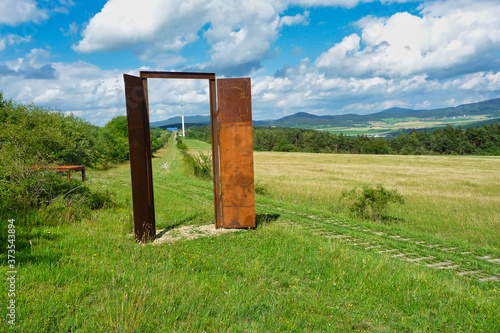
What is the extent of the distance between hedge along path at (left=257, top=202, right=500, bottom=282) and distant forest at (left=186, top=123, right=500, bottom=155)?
344ft

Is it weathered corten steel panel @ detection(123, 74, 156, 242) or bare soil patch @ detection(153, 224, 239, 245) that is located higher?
weathered corten steel panel @ detection(123, 74, 156, 242)

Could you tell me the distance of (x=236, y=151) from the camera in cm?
808

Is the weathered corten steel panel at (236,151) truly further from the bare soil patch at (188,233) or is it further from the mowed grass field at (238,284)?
the mowed grass field at (238,284)

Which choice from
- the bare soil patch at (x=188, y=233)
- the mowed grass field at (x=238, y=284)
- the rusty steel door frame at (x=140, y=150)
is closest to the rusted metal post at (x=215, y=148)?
the bare soil patch at (x=188, y=233)

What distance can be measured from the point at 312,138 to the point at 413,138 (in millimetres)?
34840

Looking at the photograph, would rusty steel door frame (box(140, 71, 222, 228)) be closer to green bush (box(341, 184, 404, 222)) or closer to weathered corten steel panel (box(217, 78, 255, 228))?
weathered corten steel panel (box(217, 78, 255, 228))

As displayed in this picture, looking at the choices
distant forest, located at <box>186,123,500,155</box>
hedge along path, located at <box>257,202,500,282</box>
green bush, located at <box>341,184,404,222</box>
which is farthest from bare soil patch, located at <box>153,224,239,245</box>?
A: distant forest, located at <box>186,123,500,155</box>

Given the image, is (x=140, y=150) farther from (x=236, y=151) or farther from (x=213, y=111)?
(x=236, y=151)

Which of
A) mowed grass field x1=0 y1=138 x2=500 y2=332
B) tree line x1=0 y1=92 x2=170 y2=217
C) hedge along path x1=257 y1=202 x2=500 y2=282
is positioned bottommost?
hedge along path x1=257 y1=202 x2=500 y2=282

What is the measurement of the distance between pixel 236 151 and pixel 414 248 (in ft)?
17.3

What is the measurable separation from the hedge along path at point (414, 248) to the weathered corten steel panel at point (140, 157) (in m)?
4.82

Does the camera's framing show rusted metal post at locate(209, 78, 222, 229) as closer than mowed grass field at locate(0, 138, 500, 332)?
No

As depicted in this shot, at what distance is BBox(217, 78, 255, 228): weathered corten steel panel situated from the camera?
786 cm

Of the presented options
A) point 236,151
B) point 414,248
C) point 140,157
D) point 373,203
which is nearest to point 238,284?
point 140,157
